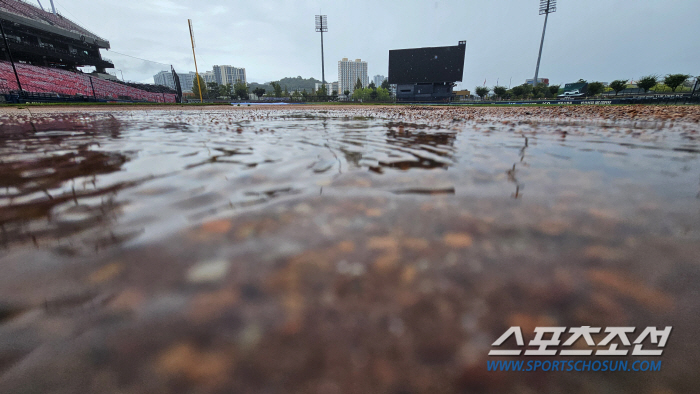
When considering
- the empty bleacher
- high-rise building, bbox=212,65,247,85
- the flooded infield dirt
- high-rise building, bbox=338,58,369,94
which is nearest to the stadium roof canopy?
the empty bleacher

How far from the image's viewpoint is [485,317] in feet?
2.40

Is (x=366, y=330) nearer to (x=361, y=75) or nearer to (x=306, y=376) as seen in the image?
(x=306, y=376)

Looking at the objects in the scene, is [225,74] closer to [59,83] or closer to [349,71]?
[349,71]

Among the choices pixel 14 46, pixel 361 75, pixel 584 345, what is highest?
pixel 361 75

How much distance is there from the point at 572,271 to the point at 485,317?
1.34 feet

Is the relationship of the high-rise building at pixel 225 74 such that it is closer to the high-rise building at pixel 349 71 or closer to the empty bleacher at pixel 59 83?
the high-rise building at pixel 349 71

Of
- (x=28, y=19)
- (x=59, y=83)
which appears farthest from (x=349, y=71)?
(x=59, y=83)

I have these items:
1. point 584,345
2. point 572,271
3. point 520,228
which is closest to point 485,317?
point 584,345

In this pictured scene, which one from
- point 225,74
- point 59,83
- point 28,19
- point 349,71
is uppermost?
point 349,71

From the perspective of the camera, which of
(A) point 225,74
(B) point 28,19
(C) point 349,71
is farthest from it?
(C) point 349,71

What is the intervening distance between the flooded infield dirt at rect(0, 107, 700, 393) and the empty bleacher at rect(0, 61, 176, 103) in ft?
124

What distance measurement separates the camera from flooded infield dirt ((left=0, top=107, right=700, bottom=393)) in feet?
1.95

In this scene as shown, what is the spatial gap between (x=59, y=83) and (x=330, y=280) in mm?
50766

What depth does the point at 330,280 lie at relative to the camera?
2.87 feet
